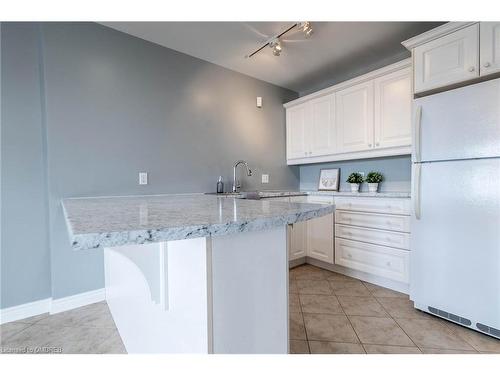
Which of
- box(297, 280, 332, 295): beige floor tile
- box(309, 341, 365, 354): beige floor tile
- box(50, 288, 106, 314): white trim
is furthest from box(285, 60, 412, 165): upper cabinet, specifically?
box(50, 288, 106, 314): white trim

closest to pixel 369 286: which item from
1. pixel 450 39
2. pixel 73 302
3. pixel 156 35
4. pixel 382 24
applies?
pixel 450 39

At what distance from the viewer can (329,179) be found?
10.4 feet

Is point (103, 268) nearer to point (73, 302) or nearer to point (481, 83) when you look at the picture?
point (73, 302)

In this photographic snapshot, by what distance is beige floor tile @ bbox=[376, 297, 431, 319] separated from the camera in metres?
1.80

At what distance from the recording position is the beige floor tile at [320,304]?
189cm

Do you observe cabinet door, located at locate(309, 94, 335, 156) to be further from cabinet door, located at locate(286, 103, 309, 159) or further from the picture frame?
the picture frame

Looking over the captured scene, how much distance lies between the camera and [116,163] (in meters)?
2.11

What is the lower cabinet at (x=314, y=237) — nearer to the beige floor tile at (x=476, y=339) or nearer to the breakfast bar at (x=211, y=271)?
the beige floor tile at (x=476, y=339)

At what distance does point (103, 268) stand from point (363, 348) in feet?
6.74

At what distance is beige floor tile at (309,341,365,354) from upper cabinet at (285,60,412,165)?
1775mm

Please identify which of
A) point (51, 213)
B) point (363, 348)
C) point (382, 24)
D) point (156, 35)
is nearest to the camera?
point (363, 348)

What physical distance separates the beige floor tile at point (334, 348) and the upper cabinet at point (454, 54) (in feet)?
6.12

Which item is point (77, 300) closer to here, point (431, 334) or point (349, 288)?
point (349, 288)

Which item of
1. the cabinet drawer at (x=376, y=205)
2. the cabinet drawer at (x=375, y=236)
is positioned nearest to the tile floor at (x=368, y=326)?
the cabinet drawer at (x=375, y=236)
